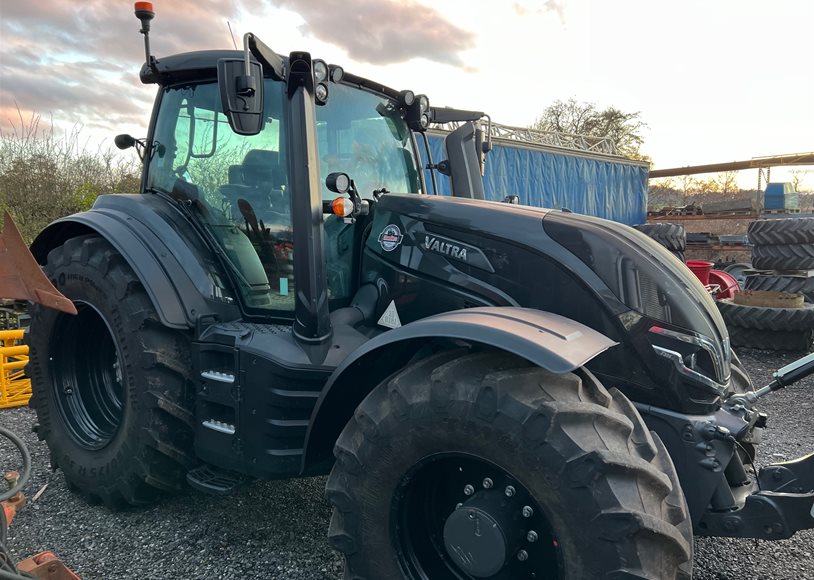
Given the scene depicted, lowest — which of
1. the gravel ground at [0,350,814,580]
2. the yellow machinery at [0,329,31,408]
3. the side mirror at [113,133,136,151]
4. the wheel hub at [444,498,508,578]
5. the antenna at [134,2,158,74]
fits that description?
the gravel ground at [0,350,814,580]

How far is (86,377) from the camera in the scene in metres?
3.69

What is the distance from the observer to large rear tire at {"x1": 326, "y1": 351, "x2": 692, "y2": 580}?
1746mm

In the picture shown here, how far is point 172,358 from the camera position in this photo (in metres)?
3.02

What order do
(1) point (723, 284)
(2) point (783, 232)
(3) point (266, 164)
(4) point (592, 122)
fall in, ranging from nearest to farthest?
(3) point (266, 164) < (2) point (783, 232) < (1) point (723, 284) < (4) point (592, 122)

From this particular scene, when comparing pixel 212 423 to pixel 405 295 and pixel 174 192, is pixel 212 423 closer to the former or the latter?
pixel 405 295

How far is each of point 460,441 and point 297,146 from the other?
1.55m

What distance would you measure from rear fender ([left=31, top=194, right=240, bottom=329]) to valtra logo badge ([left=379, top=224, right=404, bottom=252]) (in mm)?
908

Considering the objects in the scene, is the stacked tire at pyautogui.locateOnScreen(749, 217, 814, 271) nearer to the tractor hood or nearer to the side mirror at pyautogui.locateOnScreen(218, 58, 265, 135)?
the tractor hood

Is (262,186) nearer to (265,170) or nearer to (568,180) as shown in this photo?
(265,170)

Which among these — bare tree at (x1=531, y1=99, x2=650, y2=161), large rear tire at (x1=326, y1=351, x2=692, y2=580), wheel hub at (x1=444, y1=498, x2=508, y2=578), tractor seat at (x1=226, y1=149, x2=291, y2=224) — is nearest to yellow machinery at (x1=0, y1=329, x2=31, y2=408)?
tractor seat at (x1=226, y1=149, x2=291, y2=224)

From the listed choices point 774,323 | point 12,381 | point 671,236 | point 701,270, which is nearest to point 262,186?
point 12,381

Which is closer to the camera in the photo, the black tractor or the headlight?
the black tractor

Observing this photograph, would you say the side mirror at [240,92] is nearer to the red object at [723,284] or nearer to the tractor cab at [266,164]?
the tractor cab at [266,164]

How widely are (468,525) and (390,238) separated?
4.56 feet
